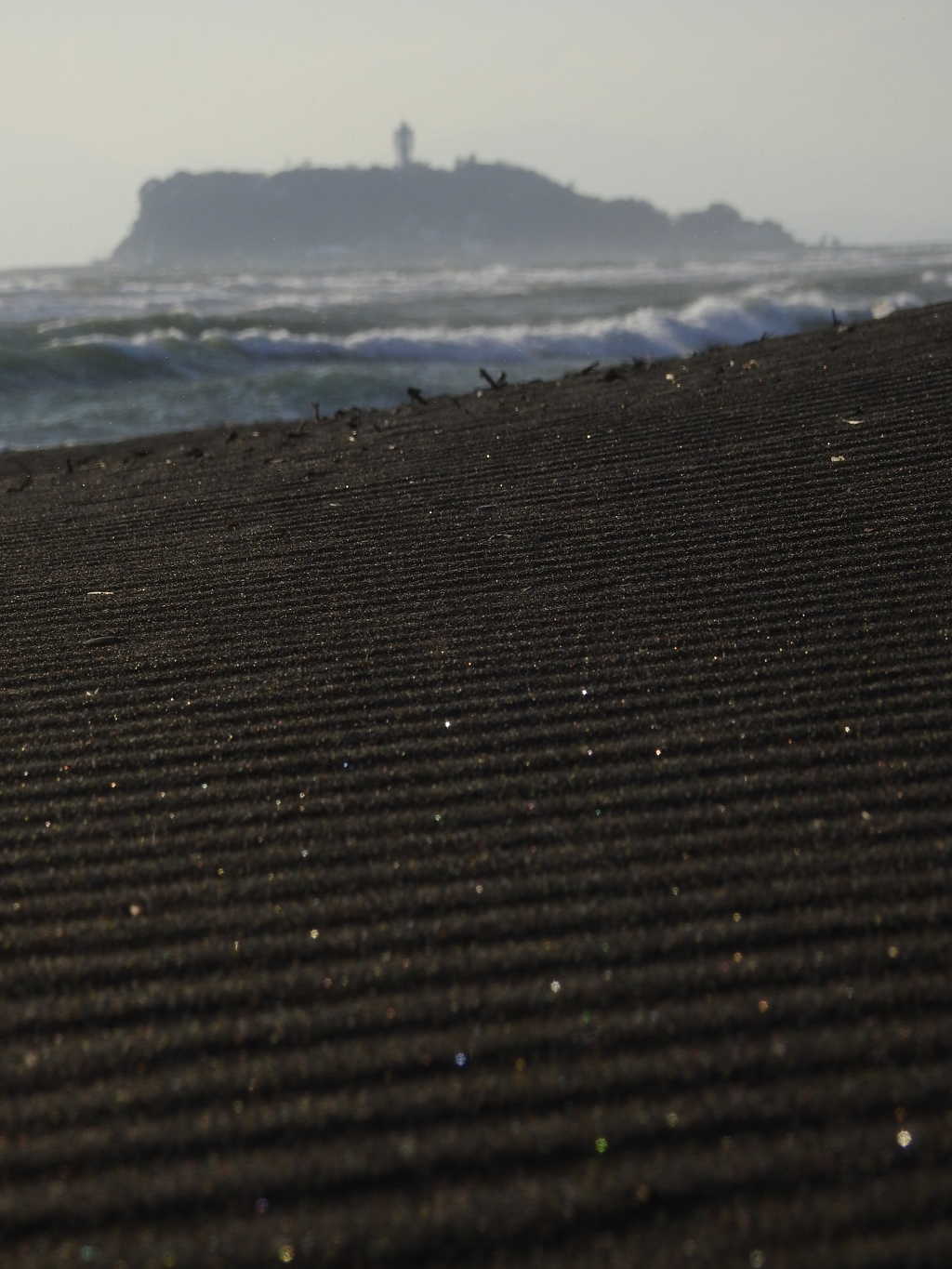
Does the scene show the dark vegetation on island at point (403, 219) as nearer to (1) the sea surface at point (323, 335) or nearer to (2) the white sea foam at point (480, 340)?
(1) the sea surface at point (323, 335)

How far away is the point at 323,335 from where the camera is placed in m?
16.5

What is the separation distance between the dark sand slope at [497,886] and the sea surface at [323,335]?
6.73 metres

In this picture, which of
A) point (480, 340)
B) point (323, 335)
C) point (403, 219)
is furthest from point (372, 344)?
point (403, 219)

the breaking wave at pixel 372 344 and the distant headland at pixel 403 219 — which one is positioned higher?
the distant headland at pixel 403 219

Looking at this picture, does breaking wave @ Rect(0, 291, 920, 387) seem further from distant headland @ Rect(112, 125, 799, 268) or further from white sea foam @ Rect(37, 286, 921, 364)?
distant headland @ Rect(112, 125, 799, 268)

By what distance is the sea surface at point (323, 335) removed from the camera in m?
11.3

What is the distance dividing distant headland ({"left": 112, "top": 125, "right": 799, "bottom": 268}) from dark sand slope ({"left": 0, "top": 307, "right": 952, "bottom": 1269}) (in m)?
72.5

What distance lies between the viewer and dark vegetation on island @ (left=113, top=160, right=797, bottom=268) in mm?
76062

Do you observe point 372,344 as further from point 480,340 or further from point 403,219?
point 403,219

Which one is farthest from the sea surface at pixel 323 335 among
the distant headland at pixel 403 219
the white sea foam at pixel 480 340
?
the distant headland at pixel 403 219

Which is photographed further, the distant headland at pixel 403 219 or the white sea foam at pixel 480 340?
the distant headland at pixel 403 219

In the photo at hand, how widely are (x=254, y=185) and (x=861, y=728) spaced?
85.4 metres

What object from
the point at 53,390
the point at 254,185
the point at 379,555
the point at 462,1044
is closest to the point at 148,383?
the point at 53,390

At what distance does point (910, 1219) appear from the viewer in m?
1.33
